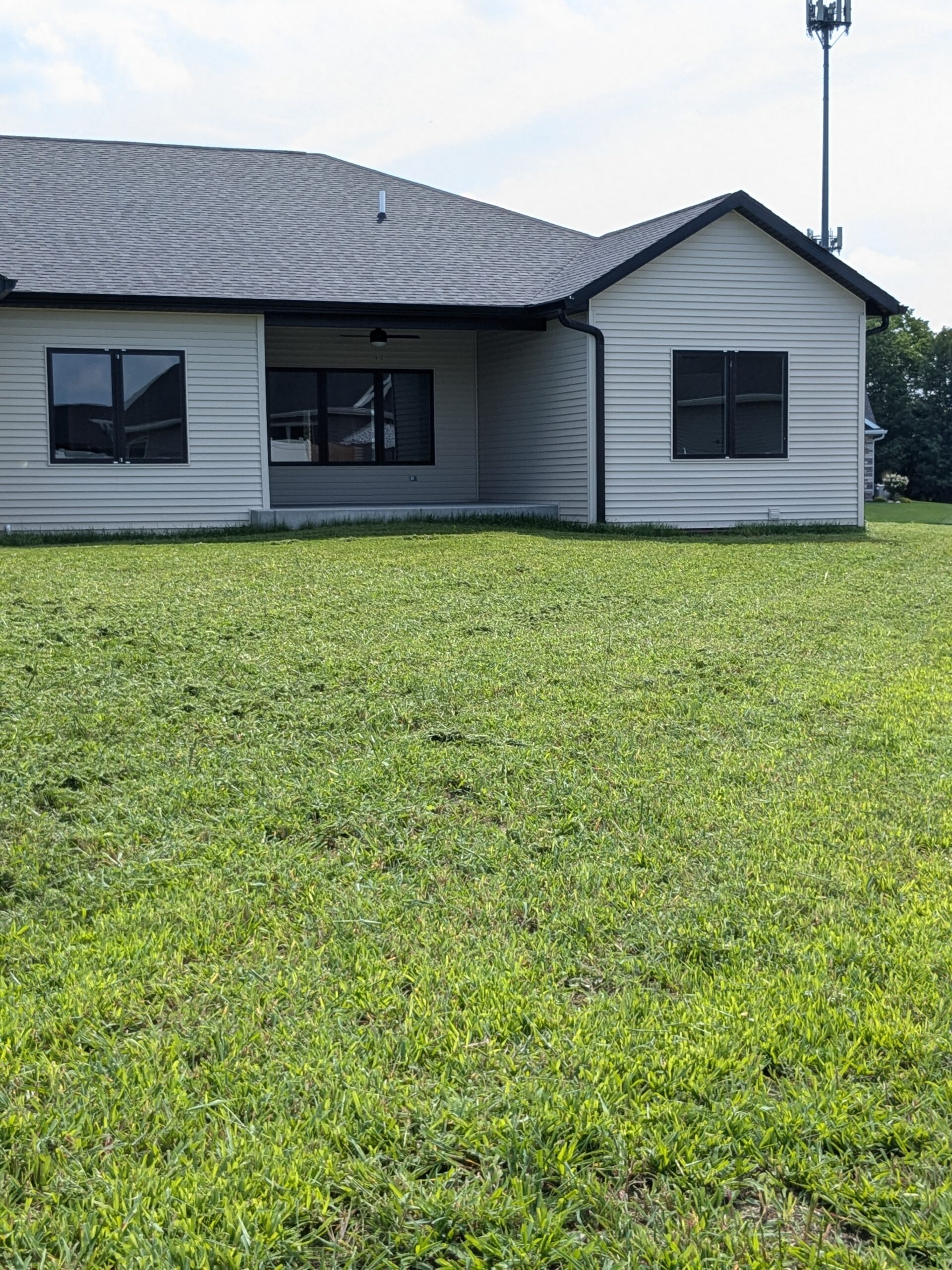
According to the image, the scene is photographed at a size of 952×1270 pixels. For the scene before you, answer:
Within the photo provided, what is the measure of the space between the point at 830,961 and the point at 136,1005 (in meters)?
1.51

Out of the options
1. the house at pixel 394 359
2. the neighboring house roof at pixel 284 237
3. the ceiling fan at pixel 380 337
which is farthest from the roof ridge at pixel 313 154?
the ceiling fan at pixel 380 337

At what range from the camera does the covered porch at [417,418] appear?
15703 mm

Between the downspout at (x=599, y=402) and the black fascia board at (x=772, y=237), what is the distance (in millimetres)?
297

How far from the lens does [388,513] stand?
14.6 m

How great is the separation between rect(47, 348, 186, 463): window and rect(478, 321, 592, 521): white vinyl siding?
174 inches

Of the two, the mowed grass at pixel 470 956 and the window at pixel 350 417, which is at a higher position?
the window at pixel 350 417

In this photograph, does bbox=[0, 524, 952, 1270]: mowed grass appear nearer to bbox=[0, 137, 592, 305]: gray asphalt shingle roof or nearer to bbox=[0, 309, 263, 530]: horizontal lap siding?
bbox=[0, 309, 263, 530]: horizontal lap siding

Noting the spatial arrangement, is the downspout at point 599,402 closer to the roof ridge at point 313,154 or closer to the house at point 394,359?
the house at point 394,359

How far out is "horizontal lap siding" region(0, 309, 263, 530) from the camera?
13477 mm

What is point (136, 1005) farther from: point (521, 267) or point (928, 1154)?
point (521, 267)

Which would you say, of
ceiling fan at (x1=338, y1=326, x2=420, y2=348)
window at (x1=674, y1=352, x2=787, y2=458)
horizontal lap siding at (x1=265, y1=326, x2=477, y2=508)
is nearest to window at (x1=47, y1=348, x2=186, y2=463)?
horizontal lap siding at (x1=265, y1=326, x2=477, y2=508)

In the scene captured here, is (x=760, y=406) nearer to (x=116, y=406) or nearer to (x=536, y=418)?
A: (x=536, y=418)

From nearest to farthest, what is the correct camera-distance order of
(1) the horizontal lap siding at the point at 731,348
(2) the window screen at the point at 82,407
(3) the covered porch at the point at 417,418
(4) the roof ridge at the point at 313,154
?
(2) the window screen at the point at 82,407, (1) the horizontal lap siding at the point at 731,348, (3) the covered porch at the point at 417,418, (4) the roof ridge at the point at 313,154

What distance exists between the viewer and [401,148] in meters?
23.5
